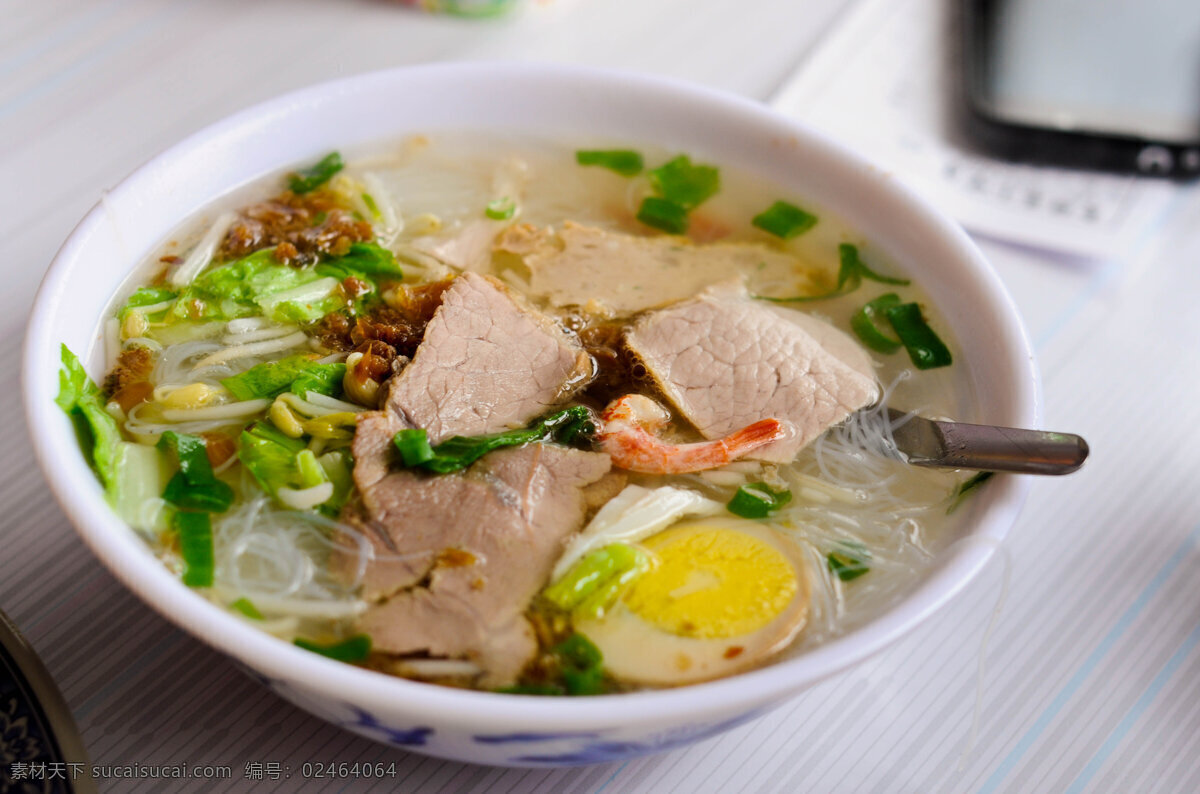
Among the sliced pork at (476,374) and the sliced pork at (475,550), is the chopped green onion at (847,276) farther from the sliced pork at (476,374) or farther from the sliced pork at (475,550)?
the sliced pork at (475,550)

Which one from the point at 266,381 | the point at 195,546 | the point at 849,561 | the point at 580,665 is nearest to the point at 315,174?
the point at 266,381

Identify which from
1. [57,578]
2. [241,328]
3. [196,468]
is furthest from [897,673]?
[57,578]

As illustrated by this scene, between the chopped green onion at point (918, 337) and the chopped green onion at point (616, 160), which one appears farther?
the chopped green onion at point (616, 160)

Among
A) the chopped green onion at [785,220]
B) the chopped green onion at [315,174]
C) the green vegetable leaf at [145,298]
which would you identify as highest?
the chopped green onion at [315,174]

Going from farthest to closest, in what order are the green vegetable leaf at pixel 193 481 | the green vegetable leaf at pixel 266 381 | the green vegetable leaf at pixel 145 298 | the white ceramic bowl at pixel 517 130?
the green vegetable leaf at pixel 145 298 < the green vegetable leaf at pixel 266 381 < the green vegetable leaf at pixel 193 481 < the white ceramic bowl at pixel 517 130

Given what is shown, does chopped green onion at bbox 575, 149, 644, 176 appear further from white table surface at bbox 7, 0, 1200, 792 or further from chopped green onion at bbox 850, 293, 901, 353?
white table surface at bbox 7, 0, 1200, 792

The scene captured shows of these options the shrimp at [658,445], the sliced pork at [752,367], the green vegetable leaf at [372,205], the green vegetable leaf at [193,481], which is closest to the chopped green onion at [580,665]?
the shrimp at [658,445]

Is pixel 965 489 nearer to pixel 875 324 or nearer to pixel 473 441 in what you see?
pixel 875 324

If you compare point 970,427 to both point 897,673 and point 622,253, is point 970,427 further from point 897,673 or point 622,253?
point 622,253
